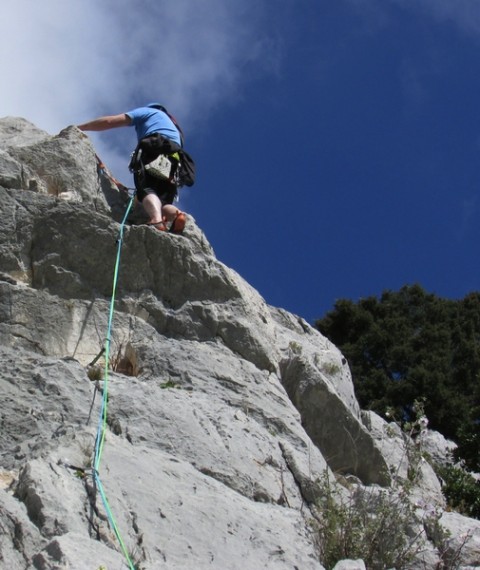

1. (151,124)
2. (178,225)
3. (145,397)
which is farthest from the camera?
(151,124)

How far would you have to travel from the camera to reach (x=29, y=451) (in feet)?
21.4

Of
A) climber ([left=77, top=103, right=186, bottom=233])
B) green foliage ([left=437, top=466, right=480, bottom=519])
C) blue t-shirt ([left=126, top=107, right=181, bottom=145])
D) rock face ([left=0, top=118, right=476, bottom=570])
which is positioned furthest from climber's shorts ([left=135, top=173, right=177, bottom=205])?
green foliage ([left=437, top=466, right=480, bottom=519])

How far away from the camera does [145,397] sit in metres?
7.62

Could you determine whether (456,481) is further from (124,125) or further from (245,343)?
(124,125)

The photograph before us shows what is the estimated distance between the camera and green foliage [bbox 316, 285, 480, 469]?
80.4ft

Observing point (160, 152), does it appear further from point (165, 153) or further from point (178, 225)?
point (178, 225)

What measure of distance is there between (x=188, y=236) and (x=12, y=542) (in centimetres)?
488

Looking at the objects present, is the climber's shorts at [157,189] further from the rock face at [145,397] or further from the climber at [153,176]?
the rock face at [145,397]

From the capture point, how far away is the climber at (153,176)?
32.5ft

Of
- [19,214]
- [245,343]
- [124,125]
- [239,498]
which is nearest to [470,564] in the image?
[239,498]

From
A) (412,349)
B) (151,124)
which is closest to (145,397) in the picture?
(151,124)

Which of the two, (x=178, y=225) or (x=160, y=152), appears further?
(x=160, y=152)

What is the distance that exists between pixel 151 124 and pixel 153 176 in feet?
2.90

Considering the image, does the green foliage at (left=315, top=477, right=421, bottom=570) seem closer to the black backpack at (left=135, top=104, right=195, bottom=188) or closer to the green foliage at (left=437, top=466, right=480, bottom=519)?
the green foliage at (left=437, top=466, right=480, bottom=519)
